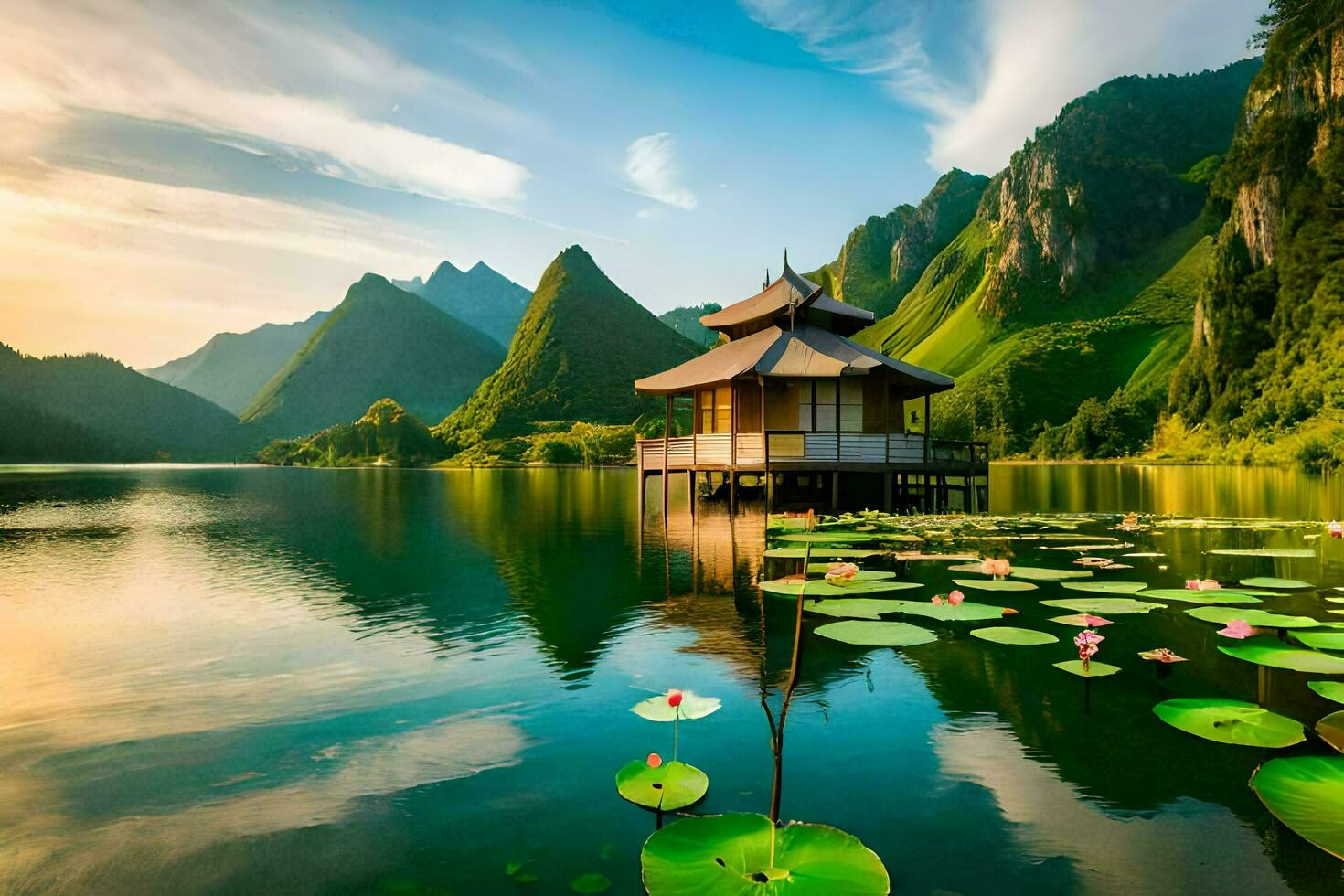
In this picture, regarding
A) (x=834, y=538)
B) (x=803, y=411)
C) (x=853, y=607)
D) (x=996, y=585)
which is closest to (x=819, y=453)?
(x=803, y=411)

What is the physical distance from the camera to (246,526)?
86.4 feet

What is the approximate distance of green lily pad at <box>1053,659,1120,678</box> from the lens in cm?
700

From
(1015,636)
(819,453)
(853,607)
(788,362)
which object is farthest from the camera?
(788,362)

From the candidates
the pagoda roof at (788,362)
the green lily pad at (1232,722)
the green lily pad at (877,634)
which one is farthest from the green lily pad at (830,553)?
the pagoda roof at (788,362)

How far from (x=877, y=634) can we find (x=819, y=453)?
59.0 feet

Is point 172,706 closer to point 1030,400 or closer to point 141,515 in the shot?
point 141,515

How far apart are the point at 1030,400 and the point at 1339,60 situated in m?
68.4

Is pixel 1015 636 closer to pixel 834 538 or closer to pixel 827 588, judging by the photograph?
pixel 827 588

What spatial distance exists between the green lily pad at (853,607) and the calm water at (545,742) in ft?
1.61

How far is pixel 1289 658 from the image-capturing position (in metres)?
6.56

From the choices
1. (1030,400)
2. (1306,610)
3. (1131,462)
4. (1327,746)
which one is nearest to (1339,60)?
(1131,462)

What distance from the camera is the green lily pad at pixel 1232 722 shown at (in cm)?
516

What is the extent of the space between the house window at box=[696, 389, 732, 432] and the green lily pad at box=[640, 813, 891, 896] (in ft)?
83.3

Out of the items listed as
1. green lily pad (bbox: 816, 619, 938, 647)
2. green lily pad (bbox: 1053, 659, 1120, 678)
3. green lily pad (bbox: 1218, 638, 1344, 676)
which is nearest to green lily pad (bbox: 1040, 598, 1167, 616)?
green lily pad (bbox: 1053, 659, 1120, 678)
